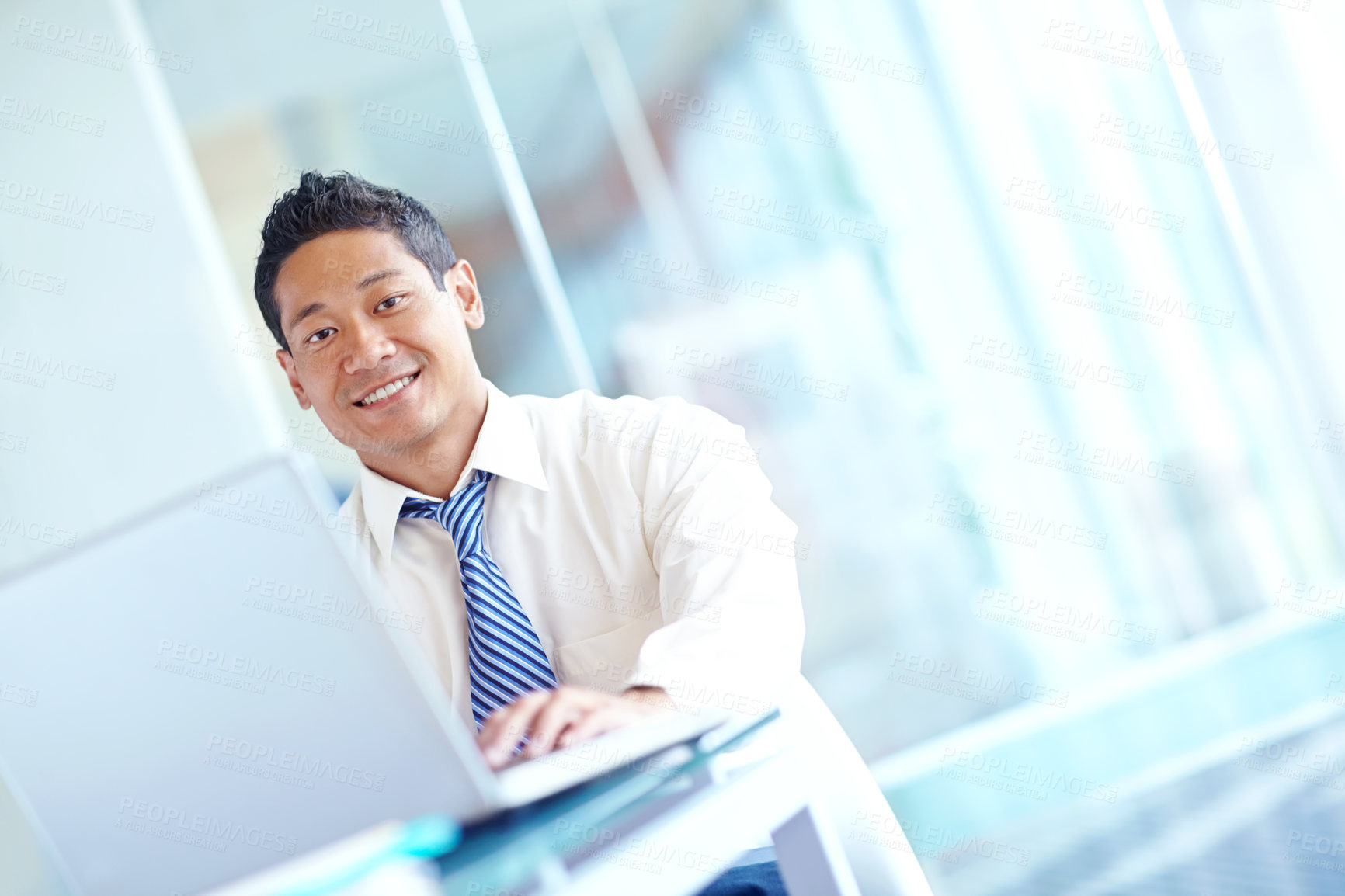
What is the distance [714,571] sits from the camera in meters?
1.30

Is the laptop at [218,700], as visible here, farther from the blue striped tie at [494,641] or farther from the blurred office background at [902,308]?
the blurred office background at [902,308]

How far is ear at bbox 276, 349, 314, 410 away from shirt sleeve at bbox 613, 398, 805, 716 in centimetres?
59

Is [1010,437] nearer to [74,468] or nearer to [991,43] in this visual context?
[991,43]

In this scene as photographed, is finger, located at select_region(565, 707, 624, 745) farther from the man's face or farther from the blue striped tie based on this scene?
the man's face

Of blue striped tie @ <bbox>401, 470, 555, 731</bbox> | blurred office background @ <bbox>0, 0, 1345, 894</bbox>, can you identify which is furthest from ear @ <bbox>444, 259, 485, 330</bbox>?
blurred office background @ <bbox>0, 0, 1345, 894</bbox>

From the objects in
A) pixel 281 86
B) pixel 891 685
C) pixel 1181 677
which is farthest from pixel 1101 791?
pixel 281 86

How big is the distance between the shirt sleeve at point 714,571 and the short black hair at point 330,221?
1.74 feet

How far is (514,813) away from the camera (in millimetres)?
625

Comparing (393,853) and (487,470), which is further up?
(487,470)

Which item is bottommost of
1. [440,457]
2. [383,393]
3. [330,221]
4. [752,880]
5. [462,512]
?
[752,880]

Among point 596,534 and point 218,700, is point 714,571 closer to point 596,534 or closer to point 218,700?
point 596,534

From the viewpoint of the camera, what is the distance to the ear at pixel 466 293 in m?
1.83

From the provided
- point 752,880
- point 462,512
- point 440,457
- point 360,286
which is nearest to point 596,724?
point 752,880

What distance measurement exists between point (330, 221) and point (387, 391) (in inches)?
11.8
